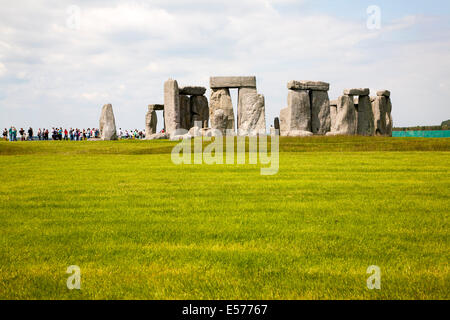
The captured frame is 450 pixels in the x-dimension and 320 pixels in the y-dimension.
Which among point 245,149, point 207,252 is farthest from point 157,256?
point 245,149

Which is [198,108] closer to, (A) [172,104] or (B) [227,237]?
(A) [172,104]

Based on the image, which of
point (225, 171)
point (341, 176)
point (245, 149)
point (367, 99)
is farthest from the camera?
point (367, 99)

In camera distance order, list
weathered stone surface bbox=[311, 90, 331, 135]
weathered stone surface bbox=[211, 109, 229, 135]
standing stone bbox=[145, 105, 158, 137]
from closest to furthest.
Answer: weathered stone surface bbox=[211, 109, 229, 135]
weathered stone surface bbox=[311, 90, 331, 135]
standing stone bbox=[145, 105, 158, 137]

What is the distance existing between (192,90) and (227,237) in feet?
85.2

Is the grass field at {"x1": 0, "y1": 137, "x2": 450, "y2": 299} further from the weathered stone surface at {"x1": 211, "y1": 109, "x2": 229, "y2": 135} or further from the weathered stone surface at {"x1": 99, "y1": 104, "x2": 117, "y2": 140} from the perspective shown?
the weathered stone surface at {"x1": 99, "y1": 104, "x2": 117, "y2": 140}

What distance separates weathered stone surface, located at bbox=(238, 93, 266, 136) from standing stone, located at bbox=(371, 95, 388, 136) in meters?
8.89

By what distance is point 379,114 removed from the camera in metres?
29.2

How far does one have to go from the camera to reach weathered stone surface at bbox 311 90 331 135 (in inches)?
1005

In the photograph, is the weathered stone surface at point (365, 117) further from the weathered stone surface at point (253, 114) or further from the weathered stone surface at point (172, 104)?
the weathered stone surface at point (172, 104)

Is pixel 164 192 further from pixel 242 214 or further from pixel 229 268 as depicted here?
pixel 229 268

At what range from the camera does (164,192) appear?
7863 mm

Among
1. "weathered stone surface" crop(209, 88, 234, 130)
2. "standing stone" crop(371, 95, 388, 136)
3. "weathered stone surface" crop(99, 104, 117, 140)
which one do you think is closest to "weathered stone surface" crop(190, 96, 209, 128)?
"weathered stone surface" crop(209, 88, 234, 130)

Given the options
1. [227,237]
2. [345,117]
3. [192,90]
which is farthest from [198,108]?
[227,237]

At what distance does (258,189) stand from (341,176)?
2596 mm
